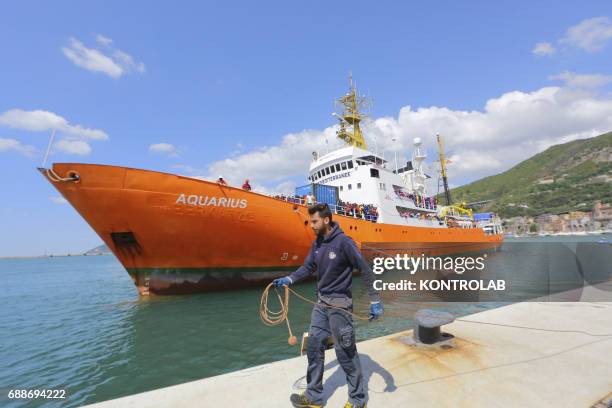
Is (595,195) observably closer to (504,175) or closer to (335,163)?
(504,175)

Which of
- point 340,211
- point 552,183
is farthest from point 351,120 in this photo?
point 552,183

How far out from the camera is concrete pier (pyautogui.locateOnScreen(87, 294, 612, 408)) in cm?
249

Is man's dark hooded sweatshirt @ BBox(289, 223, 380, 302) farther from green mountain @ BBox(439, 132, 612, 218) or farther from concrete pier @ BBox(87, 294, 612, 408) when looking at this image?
green mountain @ BBox(439, 132, 612, 218)

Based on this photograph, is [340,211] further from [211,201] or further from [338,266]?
[338,266]

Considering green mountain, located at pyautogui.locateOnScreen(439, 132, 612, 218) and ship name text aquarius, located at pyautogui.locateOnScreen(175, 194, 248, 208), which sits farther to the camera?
green mountain, located at pyautogui.locateOnScreen(439, 132, 612, 218)

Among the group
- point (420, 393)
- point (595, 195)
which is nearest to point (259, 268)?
point (420, 393)

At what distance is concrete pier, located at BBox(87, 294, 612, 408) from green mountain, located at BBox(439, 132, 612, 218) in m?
121

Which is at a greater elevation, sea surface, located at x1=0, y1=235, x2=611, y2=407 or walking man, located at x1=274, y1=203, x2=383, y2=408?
walking man, located at x1=274, y1=203, x2=383, y2=408

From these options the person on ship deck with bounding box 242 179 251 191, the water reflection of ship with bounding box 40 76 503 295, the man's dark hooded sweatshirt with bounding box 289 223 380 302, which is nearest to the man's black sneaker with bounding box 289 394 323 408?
the man's dark hooded sweatshirt with bounding box 289 223 380 302

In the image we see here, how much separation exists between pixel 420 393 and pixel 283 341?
373cm

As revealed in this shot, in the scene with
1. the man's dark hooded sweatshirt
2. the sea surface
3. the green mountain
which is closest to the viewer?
the man's dark hooded sweatshirt

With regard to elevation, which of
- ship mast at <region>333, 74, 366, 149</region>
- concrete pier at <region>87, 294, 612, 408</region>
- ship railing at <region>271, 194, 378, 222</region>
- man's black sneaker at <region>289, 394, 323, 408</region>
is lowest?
concrete pier at <region>87, 294, 612, 408</region>

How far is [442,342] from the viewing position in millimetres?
3799

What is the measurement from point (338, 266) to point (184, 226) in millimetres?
8170
